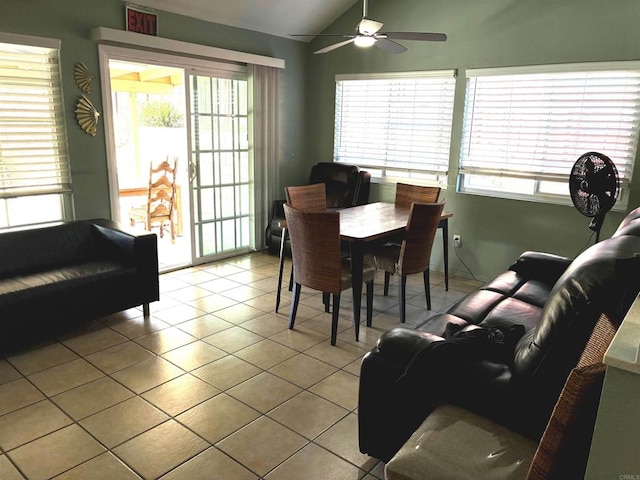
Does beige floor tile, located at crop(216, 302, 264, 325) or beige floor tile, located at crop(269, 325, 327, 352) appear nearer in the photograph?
beige floor tile, located at crop(269, 325, 327, 352)

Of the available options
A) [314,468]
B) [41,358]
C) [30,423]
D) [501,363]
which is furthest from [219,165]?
[501,363]

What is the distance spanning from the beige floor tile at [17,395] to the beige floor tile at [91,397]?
116mm

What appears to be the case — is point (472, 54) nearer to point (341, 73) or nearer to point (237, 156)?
point (341, 73)

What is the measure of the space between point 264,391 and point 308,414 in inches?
12.9

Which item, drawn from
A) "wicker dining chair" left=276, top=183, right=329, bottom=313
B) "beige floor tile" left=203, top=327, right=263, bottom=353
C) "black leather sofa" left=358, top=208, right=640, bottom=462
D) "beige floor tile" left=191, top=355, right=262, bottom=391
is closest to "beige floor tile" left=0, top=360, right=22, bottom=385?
"beige floor tile" left=191, top=355, right=262, bottom=391

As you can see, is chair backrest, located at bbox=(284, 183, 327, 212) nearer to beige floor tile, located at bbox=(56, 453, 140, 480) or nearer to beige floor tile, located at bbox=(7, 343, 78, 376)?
beige floor tile, located at bbox=(7, 343, 78, 376)

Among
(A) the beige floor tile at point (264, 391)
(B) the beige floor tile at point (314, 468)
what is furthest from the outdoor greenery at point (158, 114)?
(B) the beige floor tile at point (314, 468)

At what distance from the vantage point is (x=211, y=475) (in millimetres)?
2049

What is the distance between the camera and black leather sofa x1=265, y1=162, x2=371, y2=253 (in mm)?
5270

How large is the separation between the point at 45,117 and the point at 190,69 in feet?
4.74

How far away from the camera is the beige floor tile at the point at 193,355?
300cm

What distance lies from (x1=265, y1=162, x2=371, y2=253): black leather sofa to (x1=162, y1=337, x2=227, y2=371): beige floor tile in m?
2.20

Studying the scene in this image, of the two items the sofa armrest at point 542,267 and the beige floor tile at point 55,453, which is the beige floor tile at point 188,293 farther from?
the sofa armrest at point 542,267

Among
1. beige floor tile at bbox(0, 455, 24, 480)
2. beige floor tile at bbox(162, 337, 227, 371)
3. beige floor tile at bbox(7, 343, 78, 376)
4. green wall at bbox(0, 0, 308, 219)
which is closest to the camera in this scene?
beige floor tile at bbox(0, 455, 24, 480)
